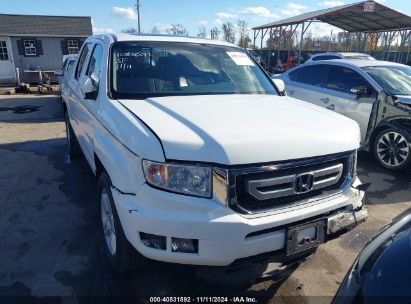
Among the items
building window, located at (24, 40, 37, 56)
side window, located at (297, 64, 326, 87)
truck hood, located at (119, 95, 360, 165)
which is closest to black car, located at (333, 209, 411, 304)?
truck hood, located at (119, 95, 360, 165)

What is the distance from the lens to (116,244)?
2.63 m

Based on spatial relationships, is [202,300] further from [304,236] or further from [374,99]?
[374,99]

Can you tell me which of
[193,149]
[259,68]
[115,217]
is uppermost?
[259,68]

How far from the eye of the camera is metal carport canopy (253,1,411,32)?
19.9m

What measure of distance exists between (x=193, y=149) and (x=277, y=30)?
27.0m

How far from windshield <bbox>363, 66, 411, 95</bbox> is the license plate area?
14.2 feet

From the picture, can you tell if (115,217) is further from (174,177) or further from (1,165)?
(1,165)

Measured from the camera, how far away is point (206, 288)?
2848 mm

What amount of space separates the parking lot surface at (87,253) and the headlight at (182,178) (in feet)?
2.21

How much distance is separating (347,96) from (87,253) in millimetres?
5197

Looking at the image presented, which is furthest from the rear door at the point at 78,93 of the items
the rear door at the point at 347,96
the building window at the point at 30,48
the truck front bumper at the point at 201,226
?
the building window at the point at 30,48

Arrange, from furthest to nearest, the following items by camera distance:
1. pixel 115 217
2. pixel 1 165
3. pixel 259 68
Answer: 1. pixel 1 165
2. pixel 259 68
3. pixel 115 217

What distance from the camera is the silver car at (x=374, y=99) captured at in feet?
18.5

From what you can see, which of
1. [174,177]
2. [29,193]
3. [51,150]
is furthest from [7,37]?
[174,177]
